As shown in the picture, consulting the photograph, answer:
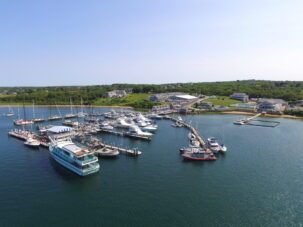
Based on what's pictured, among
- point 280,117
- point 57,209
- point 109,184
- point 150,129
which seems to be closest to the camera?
point 57,209

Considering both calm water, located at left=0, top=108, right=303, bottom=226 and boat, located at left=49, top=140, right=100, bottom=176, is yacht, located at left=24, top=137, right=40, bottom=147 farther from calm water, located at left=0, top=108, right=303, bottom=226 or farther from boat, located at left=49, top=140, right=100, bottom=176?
boat, located at left=49, top=140, right=100, bottom=176

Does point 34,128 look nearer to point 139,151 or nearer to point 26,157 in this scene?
point 26,157

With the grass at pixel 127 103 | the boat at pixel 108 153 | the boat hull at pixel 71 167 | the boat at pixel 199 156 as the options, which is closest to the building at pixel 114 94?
the grass at pixel 127 103

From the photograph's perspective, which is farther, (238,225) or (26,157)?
(26,157)

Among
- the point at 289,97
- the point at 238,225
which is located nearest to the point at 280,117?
the point at 289,97

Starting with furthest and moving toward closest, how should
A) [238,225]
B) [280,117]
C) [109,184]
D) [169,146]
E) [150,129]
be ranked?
[280,117]
[150,129]
[169,146]
[109,184]
[238,225]

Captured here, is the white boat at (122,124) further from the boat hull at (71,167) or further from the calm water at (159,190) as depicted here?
the boat hull at (71,167)

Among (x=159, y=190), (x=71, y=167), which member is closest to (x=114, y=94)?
(x=71, y=167)

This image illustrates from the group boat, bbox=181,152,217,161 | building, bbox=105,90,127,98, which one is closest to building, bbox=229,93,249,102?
building, bbox=105,90,127,98
